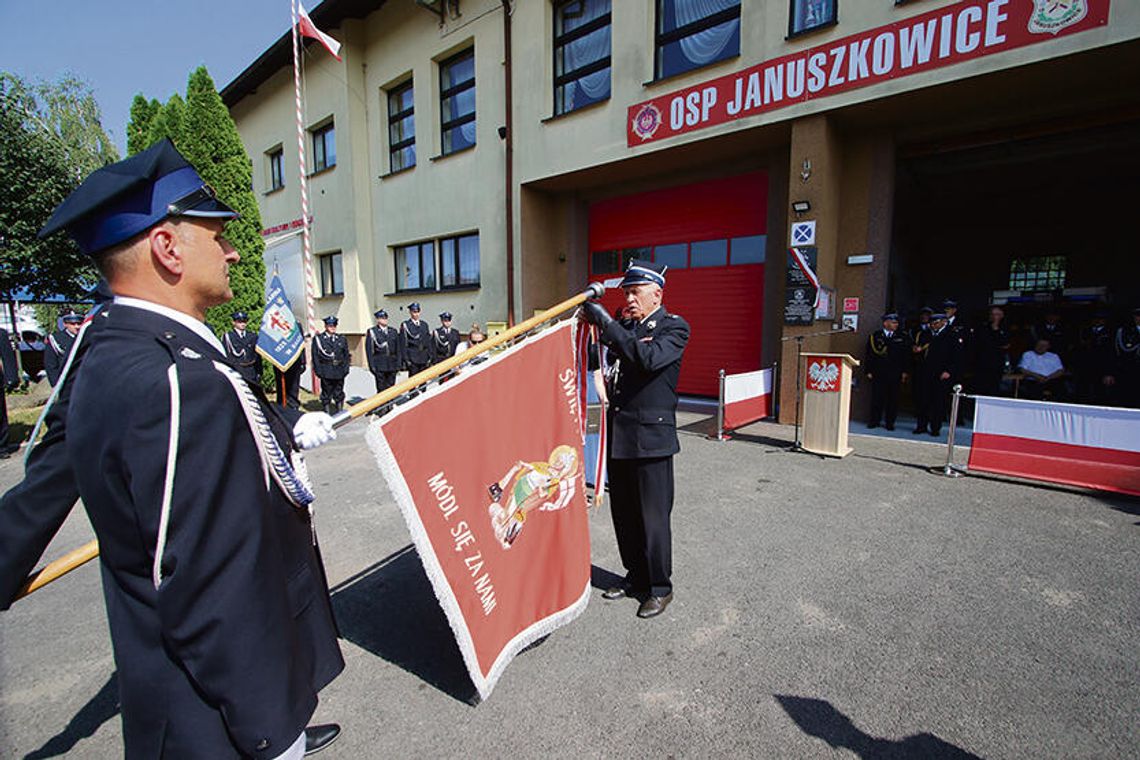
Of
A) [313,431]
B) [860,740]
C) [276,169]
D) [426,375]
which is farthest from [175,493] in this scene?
[276,169]

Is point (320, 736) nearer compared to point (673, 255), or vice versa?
point (320, 736)

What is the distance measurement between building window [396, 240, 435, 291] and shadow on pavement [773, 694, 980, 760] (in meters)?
12.8

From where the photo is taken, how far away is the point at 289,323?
259 inches

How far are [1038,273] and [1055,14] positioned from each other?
1623 cm

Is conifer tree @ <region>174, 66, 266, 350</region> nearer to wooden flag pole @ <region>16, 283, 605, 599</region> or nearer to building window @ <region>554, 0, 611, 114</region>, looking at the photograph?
building window @ <region>554, 0, 611, 114</region>

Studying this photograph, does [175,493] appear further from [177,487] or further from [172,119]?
[172,119]

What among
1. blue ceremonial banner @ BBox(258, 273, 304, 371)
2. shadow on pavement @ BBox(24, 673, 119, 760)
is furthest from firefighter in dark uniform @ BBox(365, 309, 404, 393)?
shadow on pavement @ BBox(24, 673, 119, 760)

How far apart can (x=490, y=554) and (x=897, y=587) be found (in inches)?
110

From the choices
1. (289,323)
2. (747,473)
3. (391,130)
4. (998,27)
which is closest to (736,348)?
(747,473)

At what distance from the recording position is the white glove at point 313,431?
167 centimetres

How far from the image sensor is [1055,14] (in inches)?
225

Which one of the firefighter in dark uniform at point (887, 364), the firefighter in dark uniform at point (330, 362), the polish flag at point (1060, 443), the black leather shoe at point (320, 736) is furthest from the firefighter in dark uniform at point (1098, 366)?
the firefighter in dark uniform at point (330, 362)

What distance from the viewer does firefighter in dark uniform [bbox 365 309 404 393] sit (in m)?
10.9

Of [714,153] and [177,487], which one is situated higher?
[714,153]
